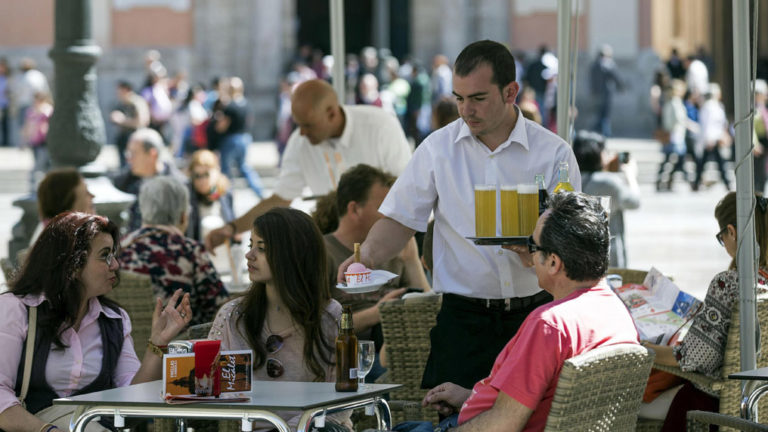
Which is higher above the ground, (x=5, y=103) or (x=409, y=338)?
(x=5, y=103)

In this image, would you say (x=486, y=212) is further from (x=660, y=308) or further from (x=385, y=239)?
(x=660, y=308)

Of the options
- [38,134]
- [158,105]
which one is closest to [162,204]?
[38,134]

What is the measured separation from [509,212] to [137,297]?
2.18m

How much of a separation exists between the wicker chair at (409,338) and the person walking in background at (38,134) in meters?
13.1

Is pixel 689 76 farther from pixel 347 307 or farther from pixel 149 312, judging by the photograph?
pixel 347 307

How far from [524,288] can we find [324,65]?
22.4 meters

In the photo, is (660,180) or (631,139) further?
(631,139)

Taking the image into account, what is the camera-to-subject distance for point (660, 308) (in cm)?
541

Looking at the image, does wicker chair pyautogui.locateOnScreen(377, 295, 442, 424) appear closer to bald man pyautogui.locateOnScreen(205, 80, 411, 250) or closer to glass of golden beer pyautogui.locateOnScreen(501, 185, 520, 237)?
glass of golden beer pyautogui.locateOnScreen(501, 185, 520, 237)

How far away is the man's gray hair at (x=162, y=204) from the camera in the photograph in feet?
20.9

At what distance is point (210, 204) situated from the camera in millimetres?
9156

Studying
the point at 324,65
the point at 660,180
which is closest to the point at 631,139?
the point at 324,65

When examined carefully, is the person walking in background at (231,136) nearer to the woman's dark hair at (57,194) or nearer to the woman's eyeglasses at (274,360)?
the woman's dark hair at (57,194)

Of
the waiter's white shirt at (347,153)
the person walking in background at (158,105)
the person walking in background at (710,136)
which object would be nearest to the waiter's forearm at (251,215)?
the waiter's white shirt at (347,153)
